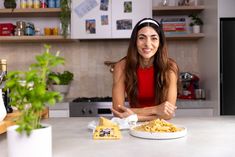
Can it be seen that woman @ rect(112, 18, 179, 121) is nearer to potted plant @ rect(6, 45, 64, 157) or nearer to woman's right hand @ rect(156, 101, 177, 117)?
woman's right hand @ rect(156, 101, 177, 117)

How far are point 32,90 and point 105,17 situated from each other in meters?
2.59

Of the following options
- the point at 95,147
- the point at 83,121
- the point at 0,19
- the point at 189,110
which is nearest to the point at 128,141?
the point at 95,147

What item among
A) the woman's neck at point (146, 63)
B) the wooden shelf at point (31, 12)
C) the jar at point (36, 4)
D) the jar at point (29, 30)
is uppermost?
the jar at point (36, 4)

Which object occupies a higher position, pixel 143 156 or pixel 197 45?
pixel 197 45

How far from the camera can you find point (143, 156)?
964mm

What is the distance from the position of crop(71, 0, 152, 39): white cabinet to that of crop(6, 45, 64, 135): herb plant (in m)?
2.51

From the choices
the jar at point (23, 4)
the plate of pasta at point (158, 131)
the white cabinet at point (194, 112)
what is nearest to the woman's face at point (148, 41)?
the plate of pasta at point (158, 131)

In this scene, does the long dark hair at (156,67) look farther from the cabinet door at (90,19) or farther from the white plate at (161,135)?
the cabinet door at (90,19)

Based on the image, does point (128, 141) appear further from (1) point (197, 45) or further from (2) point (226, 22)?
(1) point (197, 45)

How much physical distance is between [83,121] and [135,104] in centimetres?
64

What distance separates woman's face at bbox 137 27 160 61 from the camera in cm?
210

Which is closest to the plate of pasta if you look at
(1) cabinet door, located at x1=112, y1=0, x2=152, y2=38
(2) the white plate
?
(2) the white plate

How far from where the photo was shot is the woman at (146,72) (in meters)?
2.12

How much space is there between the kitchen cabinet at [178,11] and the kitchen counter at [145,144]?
202cm
